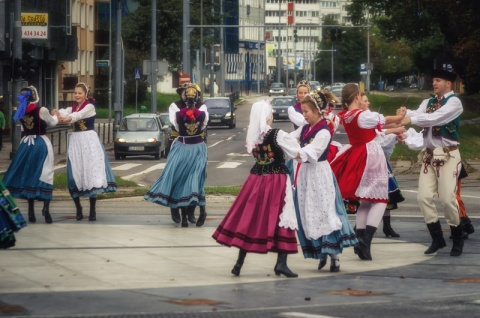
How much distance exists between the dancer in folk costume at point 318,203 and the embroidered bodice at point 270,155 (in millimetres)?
406

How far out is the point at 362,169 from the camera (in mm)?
14078

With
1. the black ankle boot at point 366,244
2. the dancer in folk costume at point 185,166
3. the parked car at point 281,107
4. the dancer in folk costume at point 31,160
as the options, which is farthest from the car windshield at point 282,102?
the black ankle boot at point 366,244

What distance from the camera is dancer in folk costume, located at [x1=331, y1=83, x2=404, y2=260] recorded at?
1395 centimetres

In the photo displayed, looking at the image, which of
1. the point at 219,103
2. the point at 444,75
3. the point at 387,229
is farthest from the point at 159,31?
the point at 444,75

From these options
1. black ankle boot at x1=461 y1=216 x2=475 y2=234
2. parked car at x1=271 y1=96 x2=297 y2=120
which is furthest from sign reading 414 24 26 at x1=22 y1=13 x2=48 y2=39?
parked car at x1=271 y1=96 x2=297 y2=120

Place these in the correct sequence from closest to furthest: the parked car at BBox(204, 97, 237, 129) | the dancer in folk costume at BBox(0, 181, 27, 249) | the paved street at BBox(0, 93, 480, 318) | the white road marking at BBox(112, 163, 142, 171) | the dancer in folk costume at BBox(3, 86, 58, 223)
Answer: the paved street at BBox(0, 93, 480, 318)
the dancer in folk costume at BBox(0, 181, 27, 249)
the dancer in folk costume at BBox(3, 86, 58, 223)
the white road marking at BBox(112, 163, 142, 171)
the parked car at BBox(204, 97, 237, 129)

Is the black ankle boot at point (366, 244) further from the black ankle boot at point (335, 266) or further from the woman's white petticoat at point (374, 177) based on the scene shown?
the black ankle boot at point (335, 266)

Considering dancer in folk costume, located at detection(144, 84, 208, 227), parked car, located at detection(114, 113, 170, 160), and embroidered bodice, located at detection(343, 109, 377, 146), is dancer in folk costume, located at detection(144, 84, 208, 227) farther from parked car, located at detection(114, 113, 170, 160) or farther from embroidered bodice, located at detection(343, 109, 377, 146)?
parked car, located at detection(114, 113, 170, 160)

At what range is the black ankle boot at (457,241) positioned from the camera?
14.2m

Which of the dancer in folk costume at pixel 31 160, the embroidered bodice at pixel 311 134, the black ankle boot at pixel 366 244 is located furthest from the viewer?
the dancer in folk costume at pixel 31 160

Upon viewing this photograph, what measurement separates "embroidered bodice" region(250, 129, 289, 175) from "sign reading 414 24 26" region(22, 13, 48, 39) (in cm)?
2797

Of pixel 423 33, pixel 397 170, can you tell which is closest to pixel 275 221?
pixel 397 170

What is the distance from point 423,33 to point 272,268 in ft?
200

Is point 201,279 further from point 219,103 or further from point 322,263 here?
point 219,103
